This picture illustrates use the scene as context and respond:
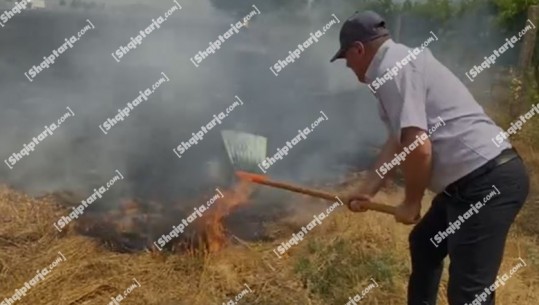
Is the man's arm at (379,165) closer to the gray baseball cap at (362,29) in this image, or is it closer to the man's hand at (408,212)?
the man's hand at (408,212)

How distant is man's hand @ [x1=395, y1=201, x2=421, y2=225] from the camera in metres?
3.14

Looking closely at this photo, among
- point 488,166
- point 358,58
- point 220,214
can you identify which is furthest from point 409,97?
point 220,214

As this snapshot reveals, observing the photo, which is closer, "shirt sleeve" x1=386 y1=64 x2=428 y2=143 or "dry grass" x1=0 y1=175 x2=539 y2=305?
"shirt sleeve" x1=386 y1=64 x2=428 y2=143

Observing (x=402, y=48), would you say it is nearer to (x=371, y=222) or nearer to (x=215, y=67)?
(x=371, y=222)

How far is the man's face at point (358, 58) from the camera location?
3074 millimetres

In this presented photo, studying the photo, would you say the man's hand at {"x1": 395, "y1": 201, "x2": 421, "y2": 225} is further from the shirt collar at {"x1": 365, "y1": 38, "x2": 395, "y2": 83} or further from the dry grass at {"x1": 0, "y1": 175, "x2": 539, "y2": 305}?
the dry grass at {"x1": 0, "y1": 175, "x2": 539, "y2": 305}

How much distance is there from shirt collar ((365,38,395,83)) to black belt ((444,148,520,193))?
2.33ft

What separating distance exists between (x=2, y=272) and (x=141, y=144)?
9.41ft

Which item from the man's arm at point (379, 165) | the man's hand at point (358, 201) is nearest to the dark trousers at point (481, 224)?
the man's arm at point (379, 165)

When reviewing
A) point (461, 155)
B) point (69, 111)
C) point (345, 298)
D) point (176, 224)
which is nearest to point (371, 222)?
point (345, 298)

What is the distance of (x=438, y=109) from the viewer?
298 cm

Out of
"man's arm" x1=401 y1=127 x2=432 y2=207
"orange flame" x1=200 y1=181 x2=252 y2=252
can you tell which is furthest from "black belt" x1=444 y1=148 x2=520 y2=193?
"orange flame" x1=200 y1=181 x2=252 y2=252

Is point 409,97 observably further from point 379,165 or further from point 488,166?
point 379,165

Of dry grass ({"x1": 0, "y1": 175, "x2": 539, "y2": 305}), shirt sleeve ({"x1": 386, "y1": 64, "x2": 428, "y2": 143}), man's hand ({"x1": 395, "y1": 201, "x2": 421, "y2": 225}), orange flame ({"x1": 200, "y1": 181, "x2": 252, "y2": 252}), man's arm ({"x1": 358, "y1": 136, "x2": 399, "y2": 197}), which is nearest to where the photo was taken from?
shirt sleeve ({"x1": 386, "y1": 64, "x2": 428, "y2": 143})
